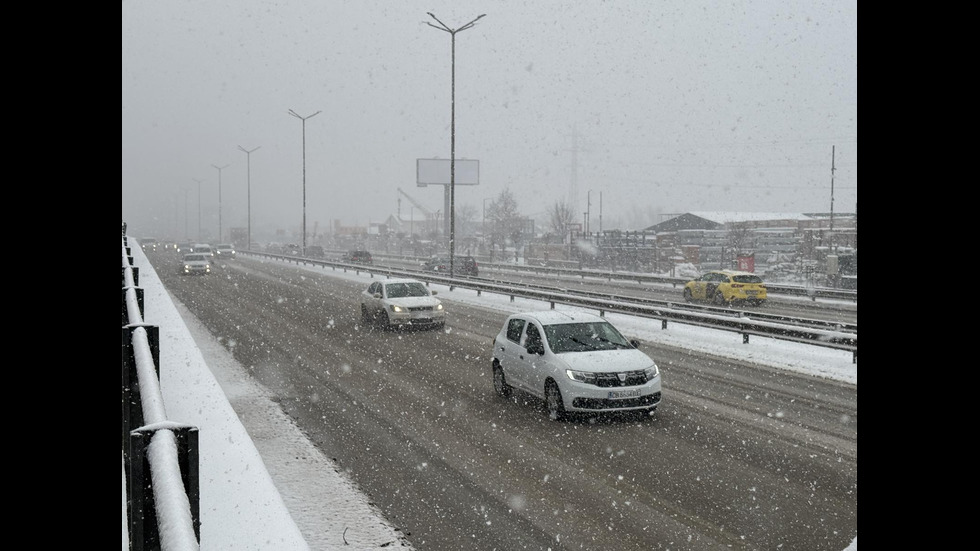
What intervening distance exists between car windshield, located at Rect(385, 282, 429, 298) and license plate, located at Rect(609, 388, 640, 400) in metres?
12.8

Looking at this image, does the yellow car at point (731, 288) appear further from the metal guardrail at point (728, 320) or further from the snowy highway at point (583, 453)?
the snowy highway at point (583, 453)

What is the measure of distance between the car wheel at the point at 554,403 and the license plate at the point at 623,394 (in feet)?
2.30

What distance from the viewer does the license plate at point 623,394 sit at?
1120cm

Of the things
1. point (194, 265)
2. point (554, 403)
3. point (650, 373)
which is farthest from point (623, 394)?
point (194, 265)

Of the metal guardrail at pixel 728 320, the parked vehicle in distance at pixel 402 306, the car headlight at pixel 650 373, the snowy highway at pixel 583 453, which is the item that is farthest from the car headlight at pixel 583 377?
the parked vehicle in distance at pixel 402 306

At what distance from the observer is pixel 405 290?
77.5 feet

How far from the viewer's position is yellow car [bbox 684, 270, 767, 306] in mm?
30906

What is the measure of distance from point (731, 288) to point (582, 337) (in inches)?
796

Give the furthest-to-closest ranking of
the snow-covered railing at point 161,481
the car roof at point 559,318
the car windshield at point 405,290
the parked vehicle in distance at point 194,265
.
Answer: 1. the parked vehicle in distance at point 194,265
2. the car windshield at point 405,290
3. the car roof at point 559,318
4. the snow-covered railing at point 161,481

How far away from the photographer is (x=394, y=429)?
429 inches
